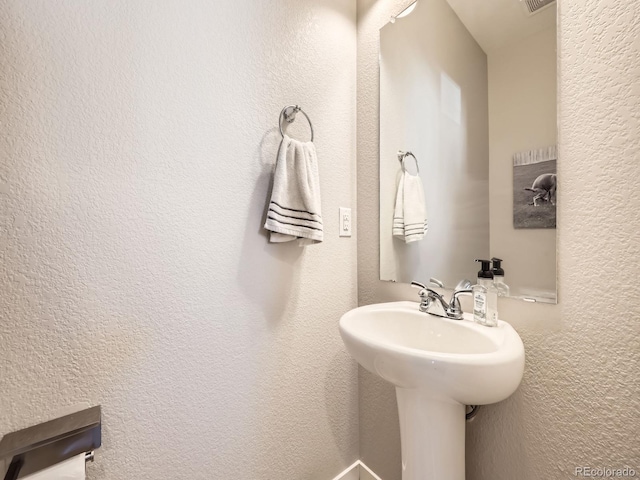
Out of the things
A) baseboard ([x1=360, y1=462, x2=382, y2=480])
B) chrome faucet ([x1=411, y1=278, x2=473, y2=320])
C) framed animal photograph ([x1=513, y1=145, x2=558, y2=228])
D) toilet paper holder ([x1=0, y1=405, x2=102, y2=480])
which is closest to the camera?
toilet paper holder ([x1=0, y1=405, x2=102, y2=480])

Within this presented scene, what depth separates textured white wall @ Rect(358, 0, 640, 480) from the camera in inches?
23.7

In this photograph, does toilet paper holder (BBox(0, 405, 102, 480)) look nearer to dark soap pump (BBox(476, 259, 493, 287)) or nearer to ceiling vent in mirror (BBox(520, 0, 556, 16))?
dark soap pump (BBox(476, 259, 493, 287))

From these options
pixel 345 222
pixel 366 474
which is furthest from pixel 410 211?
pixel 366 474

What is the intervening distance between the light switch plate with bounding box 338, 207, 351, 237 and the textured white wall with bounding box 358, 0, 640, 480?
2.08 feet

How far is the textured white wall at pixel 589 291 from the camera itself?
0.60 m

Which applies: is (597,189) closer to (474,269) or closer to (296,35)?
(474,269)

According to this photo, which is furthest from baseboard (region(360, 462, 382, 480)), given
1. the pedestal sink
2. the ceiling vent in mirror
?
the ceiling vent in mirror

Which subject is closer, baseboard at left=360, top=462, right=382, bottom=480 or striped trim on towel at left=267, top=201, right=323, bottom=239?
striped trim on towel at left=267, top=201, right=323, bottom=239

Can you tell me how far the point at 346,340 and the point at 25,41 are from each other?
1.06m

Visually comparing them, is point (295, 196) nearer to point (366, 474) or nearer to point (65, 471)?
point (65, 471)

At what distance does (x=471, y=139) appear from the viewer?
3.05ft

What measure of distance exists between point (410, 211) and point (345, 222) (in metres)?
0.28

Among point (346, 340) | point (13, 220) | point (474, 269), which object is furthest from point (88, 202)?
point (474, 269)

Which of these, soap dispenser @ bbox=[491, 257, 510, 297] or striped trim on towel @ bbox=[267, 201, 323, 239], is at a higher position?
striped trim on towel @ bbox=[267, 201, 323, 239]
